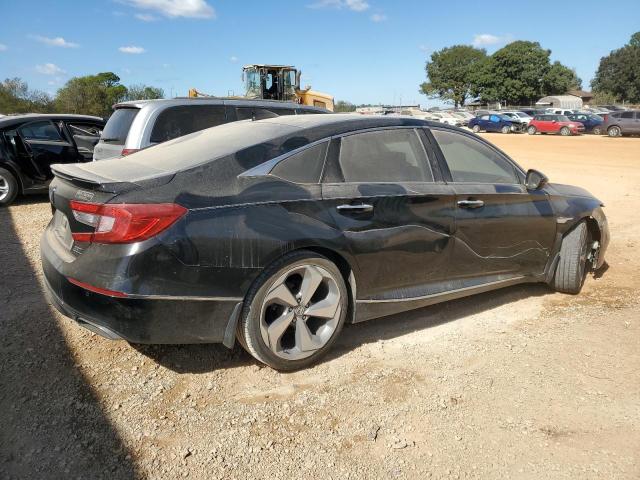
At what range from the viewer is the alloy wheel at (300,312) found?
3.07 m

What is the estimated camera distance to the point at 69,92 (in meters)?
41.2

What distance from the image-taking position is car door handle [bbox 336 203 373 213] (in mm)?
3230

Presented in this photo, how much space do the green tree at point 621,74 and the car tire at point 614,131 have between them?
7601 centimetres

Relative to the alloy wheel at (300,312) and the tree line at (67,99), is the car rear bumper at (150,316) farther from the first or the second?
the tree line at (67,99)

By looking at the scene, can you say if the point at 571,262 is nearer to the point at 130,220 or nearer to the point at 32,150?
the point at 130,220

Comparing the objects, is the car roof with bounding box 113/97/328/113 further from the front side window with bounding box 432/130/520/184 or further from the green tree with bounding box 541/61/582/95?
the green tree with bounding box 541/61/582/95

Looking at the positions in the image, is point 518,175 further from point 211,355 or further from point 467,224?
point 211,355

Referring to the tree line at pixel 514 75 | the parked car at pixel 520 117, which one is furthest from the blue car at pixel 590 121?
the tree line at pixel 514 75

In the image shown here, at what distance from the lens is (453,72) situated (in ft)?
312

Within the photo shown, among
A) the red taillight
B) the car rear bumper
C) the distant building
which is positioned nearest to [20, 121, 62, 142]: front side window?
the car rear bumper

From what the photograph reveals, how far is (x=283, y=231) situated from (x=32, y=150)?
7.43 metres

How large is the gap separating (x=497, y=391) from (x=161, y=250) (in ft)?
6.83

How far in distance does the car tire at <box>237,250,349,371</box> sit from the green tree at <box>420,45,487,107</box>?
308 ft

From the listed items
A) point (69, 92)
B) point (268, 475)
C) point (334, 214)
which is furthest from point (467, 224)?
point (69, 92)
